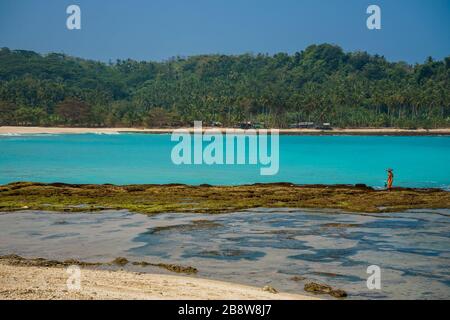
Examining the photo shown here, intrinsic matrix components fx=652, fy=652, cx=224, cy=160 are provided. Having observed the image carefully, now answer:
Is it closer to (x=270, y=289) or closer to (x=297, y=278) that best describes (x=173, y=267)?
(x=297, y=278)

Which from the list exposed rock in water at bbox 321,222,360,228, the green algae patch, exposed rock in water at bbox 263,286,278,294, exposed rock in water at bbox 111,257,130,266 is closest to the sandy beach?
exposed rock in water at bbox 263,286,278,294

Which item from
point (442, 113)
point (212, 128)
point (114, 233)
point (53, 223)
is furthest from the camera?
point (442, 113)

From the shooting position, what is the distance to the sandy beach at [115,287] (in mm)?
12008

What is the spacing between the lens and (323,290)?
14.3 meters

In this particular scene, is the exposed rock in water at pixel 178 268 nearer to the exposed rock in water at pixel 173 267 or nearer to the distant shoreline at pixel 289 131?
the exposed rock in water at pixel 173 267

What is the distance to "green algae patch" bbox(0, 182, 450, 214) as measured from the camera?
2828 cm

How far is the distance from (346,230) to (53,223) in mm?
10527

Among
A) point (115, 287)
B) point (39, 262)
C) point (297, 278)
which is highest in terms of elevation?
point (115, 287)

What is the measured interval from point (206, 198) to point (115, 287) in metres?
18.4

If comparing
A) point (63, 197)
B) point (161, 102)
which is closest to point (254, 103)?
point (161, 102)

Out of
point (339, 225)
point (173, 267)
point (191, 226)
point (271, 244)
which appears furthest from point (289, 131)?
point (173, 267)
